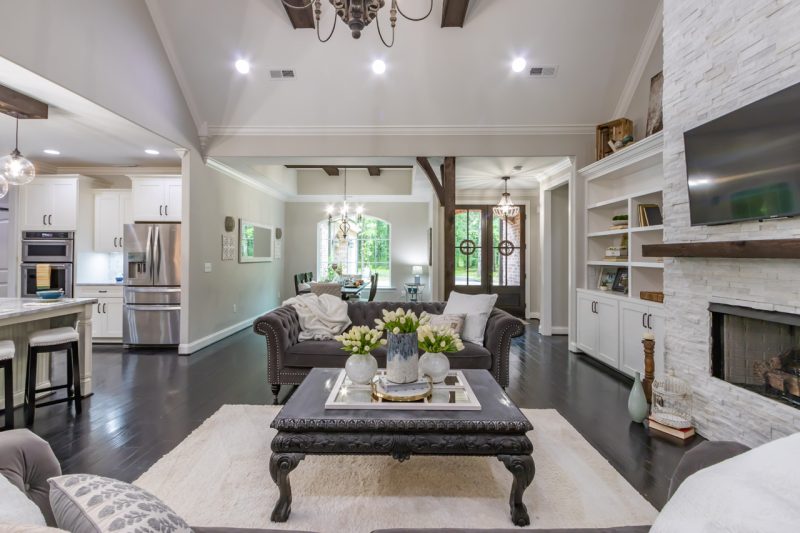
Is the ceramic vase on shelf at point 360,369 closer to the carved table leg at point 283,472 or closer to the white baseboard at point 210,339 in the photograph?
the carved table leg at point 283,472

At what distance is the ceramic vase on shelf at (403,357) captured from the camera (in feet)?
7.47

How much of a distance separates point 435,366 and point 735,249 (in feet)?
6.34

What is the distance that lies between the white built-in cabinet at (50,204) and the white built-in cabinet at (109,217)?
0.29 metres

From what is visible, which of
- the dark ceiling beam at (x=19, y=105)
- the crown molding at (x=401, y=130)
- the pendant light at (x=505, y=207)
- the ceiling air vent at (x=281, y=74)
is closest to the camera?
the dark ceiling beam at (x=19, y=105)

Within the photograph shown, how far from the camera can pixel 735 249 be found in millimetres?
2322

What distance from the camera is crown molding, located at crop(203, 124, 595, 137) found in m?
5.22

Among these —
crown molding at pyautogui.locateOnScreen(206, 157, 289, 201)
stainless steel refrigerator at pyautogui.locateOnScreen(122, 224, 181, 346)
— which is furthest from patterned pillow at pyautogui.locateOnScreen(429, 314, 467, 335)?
crown molding at pyautogui.locateOnScreen(206, 157, 289, 201)

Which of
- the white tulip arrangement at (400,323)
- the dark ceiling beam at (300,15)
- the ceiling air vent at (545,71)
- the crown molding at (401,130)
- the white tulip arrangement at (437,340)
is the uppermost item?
the dark ceiling beam at (300,15)

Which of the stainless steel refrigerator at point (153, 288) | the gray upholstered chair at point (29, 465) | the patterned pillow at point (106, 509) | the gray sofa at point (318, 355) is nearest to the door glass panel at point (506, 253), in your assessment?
the gray sofa at point (318, 355)

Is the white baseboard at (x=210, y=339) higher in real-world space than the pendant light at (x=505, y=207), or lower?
lower

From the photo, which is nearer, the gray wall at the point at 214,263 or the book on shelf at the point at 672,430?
the book on shelf at the point at 672,430

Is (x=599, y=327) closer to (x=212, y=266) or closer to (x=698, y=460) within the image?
(x=698, y=460)

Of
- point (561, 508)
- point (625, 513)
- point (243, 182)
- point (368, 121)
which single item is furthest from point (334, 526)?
point (243, 182)

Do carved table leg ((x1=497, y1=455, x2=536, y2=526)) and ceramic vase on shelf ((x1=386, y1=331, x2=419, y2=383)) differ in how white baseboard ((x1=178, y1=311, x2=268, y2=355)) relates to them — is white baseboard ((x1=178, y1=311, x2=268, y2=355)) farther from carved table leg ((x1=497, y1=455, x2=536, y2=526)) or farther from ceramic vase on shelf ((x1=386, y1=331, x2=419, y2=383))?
carved table leg ((x1=497, y1=455, x2=536, y2=526))
